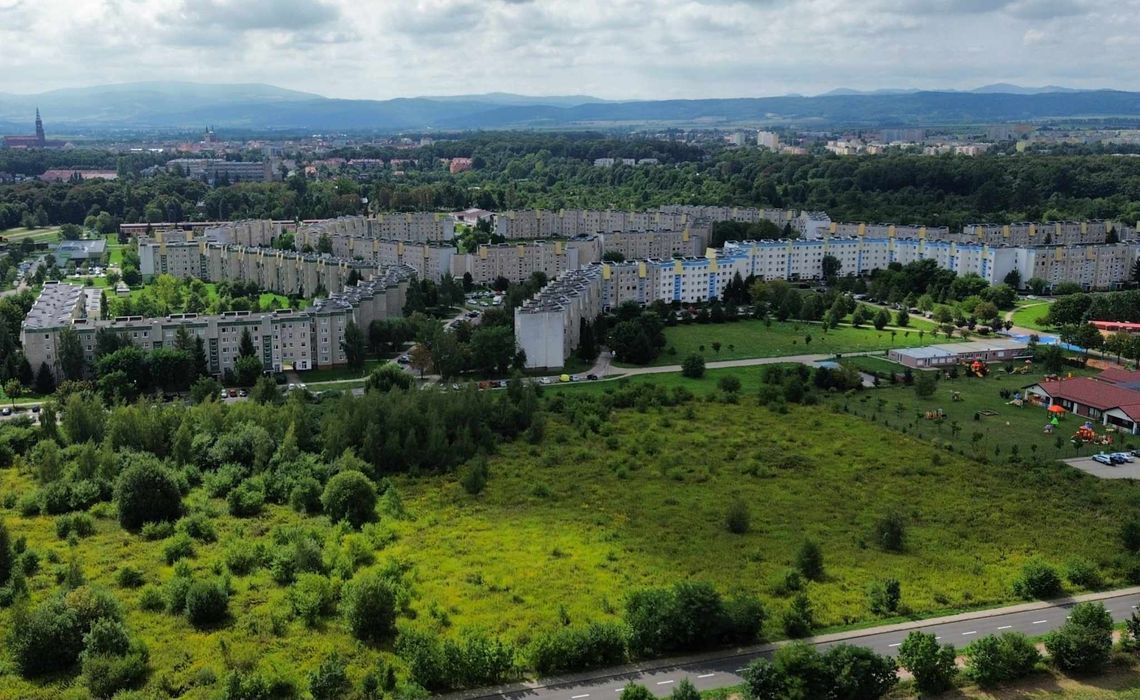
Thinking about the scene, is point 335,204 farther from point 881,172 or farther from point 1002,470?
point 1002,470

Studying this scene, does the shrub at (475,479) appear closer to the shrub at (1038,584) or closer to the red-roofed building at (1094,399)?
the shrub at (1038,584)

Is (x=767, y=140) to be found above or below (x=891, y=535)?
above

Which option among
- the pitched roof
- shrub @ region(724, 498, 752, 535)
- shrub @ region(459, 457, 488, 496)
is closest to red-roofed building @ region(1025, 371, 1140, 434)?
the pitched roof

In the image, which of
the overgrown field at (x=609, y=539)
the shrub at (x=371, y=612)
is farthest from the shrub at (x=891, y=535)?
the shrub at (x=371, y=612)

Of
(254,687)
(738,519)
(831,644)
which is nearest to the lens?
(254,687)

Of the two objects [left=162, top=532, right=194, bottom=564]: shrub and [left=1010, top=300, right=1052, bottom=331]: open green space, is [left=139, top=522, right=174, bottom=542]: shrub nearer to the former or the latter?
[left=162, top=532, right=194, bottom=564]: shrub

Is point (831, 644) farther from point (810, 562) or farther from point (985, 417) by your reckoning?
point (985, 417)

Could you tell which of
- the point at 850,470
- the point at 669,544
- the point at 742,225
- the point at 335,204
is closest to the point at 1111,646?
the point at 669,544

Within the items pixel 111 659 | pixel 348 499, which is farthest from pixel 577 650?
pixel 348 499
